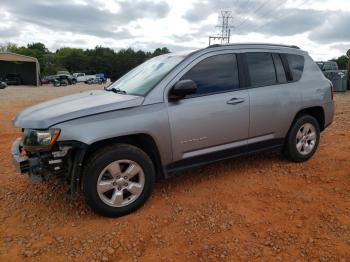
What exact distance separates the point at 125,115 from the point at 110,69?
8561 cm

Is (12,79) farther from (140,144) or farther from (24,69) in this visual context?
(140,144)

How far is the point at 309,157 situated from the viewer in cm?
482

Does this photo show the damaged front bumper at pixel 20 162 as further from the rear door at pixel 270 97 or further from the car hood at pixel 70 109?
the rear door at pixel 270 97

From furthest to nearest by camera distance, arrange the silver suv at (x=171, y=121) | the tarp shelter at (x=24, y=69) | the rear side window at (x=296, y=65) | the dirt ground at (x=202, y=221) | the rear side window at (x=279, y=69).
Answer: the tarp shelter at (x=24, y=69)
the rear side window at (x=296, y=65)
the rear side window at (x=279, y=69)
the silver suv at (x=171, y=121)
the dirt ground at (x=202, y=221)

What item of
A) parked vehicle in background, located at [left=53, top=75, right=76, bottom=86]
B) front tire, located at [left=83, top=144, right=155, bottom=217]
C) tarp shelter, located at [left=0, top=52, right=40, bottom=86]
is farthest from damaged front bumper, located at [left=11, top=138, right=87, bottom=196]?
tarp shelter, located at [left=0, top=52, right=40, bottom=86]

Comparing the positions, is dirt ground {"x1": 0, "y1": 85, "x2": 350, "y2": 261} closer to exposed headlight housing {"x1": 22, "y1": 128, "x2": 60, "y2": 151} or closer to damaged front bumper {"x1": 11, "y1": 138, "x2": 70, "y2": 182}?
damaged front bumper {"x1": 11, "y1": 138, "x2": 70, "y2": 182}

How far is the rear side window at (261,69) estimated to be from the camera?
412cm

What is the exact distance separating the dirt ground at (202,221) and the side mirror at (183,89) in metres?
1.23

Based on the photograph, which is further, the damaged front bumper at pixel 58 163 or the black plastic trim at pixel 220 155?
the black plastic trim at pixel 220 155

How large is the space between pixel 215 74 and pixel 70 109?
1791mm

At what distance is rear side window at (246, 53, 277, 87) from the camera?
13.5 feet

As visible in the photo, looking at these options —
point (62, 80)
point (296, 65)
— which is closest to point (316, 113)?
point (296, 65)

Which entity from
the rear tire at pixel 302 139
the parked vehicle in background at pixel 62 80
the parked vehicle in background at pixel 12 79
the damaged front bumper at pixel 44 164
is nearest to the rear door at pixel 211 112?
the rear tire at pixel 302 139

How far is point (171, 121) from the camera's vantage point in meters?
3.42
